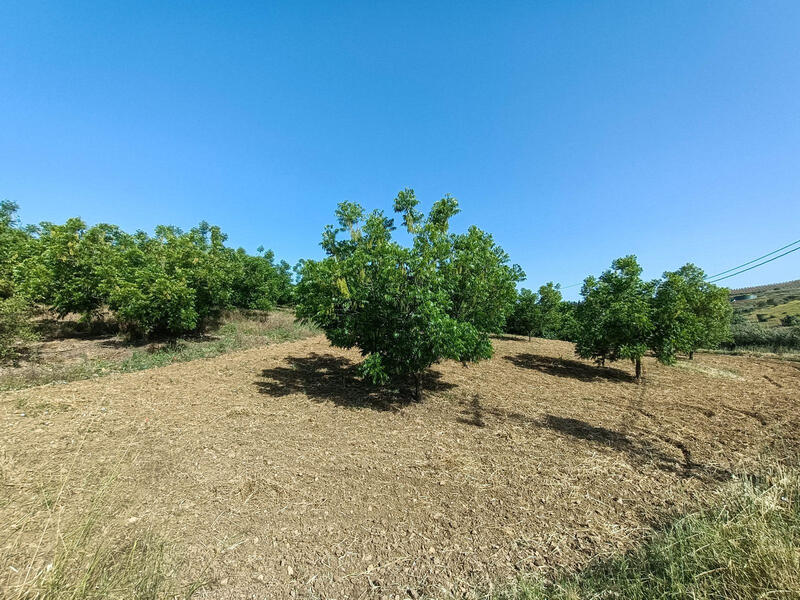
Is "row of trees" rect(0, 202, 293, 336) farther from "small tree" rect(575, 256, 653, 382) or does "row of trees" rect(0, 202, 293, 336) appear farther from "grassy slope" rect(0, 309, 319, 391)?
"small tree" rect(575, 256, 653, 382)

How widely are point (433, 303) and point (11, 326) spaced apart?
12881mm

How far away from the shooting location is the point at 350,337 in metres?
6.94

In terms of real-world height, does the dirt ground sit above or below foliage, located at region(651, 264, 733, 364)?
below

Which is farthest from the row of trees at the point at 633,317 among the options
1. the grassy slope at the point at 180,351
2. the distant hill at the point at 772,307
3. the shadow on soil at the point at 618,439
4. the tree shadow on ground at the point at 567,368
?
the distant hill at the point at 772,307

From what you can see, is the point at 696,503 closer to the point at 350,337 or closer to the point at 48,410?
the point at 350,337

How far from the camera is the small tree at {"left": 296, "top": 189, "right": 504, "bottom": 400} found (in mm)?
6289

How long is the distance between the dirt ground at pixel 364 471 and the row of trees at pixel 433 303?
1602 mm

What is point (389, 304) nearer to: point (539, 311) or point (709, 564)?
point (709, 564)

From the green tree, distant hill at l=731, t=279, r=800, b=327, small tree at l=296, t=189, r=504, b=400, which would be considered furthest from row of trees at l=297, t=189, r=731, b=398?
distant hill at l=731, t=279, r=800, b=327

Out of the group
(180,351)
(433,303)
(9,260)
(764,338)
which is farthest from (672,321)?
(9,260)

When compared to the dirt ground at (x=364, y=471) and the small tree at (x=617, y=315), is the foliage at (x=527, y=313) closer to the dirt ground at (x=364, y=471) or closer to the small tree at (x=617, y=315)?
the small tree at (x=617, y=315)

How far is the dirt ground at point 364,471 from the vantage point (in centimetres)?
291

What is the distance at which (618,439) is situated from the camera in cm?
554

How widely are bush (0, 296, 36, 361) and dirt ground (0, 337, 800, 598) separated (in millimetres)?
3457
